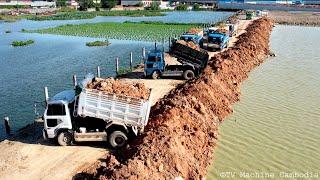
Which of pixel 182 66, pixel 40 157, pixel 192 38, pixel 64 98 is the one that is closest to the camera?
pixel 40 157

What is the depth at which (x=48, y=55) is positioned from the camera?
2024 inches

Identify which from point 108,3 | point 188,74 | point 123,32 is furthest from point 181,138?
point 108,3

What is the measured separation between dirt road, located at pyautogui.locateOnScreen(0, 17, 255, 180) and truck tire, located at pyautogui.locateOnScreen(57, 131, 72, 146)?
258mm

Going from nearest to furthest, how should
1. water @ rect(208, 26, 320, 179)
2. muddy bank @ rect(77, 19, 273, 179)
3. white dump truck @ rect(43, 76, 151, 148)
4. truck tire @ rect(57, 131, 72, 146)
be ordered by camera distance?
muddy bank @ rect(77, 19, 273, 179)
water @ rect(208, 26, 320, 179)
white dump truck @ rect(43, 76, 151, 148)
truck tire @ rect(57, 131, 72, 146)

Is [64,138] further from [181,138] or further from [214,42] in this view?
[214,42]

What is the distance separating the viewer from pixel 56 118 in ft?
61.7

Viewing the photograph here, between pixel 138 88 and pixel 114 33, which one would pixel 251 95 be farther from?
pixel 114 33

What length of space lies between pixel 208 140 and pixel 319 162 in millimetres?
5129

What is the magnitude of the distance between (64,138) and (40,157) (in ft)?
4.90

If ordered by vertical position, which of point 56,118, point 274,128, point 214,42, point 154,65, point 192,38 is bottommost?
point 274,128

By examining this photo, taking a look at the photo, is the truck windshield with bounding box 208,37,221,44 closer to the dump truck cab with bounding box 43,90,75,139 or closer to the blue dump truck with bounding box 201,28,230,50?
the blue dump truck with bounding box 201,28,230,50

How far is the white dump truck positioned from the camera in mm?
18438

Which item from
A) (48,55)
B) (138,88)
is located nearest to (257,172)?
(138,88)

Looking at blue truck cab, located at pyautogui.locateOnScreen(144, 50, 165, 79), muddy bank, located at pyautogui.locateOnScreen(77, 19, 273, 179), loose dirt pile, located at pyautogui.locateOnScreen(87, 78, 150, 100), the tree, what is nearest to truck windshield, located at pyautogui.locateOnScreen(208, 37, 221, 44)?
blue truck cab, located at pyautogui.locateOnScreen(144, 50, 165, 79)
